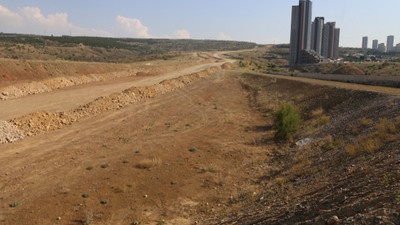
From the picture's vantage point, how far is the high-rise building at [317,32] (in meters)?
146

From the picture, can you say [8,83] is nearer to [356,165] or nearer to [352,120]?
[352,120]

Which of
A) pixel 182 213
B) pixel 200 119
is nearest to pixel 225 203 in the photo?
pixel 182 213

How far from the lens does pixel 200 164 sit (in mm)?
20031

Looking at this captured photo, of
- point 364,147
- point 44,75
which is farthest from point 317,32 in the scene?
point 364,147

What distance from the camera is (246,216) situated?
1215 cm

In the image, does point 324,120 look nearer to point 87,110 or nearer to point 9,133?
point 87,110

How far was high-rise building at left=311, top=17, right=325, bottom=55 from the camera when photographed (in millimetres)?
145850

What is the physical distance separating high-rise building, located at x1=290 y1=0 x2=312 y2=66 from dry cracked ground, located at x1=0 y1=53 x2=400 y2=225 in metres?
91.2

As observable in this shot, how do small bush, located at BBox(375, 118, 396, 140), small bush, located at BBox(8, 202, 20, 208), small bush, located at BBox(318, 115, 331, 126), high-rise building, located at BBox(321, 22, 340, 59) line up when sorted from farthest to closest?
high-rise building, located at BBox(321, 22, 340, 59)
small bush, located at BBox(318, 115, 331, 126)
small bush, located at BBox(375, 118, 396, 140)
small bush, located at BBox(8, 202, 20, 208)

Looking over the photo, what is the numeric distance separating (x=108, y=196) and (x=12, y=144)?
1150 centimetres

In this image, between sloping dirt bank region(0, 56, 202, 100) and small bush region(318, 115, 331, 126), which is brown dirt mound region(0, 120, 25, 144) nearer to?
sloping dirt bank region(0, 56, 202, 100)

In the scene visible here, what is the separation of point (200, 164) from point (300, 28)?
367 ft

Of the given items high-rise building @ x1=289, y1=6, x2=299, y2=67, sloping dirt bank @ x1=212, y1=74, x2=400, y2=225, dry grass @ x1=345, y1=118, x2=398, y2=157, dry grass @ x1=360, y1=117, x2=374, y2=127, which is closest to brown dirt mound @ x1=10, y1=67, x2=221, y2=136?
sloping dirt bank @ x1=212, y1=74, x2=400, y2=225

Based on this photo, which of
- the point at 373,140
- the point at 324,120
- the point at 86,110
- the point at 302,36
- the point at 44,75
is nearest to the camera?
the point at 373,140
